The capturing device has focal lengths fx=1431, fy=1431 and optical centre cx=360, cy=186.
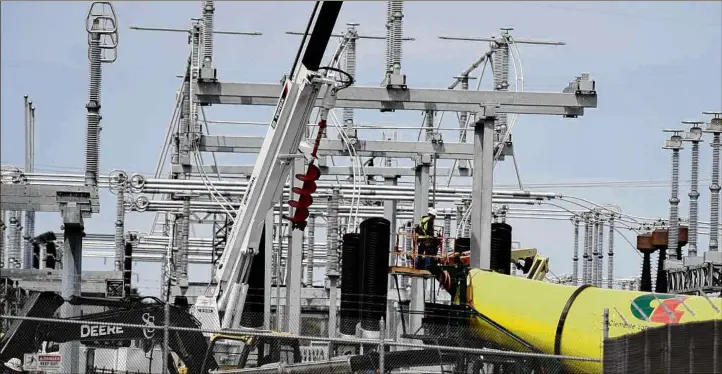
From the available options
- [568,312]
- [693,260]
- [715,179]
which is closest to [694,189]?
[715,179]

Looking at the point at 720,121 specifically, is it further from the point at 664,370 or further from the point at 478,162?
the point at 664,370

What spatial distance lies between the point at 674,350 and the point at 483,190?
14609mm

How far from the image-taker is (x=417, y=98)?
102 ft

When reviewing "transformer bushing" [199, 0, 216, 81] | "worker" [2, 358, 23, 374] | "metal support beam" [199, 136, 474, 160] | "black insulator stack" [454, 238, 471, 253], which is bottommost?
"worker" [2, 358, 23, 374]

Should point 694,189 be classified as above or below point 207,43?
below

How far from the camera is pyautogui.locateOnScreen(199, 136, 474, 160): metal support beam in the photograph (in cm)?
3716

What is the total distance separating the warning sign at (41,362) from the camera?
2353 cm

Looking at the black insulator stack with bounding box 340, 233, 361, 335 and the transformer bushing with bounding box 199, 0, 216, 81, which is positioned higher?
the transformer bushing with bounding box 199, 0, 216, 81

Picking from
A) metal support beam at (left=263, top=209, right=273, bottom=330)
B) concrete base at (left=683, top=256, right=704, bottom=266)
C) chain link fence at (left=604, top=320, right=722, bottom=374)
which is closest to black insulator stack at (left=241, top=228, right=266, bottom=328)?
metal support beam at (left=263, top=209, right=273, bottom=330)

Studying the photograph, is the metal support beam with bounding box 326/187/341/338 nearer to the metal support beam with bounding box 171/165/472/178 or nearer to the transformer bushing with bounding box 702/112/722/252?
the metal support beam with bounding box 171/165/472/178

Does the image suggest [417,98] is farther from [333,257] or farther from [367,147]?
[333,257]

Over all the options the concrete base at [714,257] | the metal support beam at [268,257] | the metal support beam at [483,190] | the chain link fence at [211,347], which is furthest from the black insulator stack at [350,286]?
the concrete base at [714,257]

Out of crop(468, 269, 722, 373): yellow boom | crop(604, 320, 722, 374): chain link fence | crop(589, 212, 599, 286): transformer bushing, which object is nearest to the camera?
crop(604, 320, 722, 374): chain link fence

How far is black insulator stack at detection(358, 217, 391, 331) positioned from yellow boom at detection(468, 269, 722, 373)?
4195 mm
